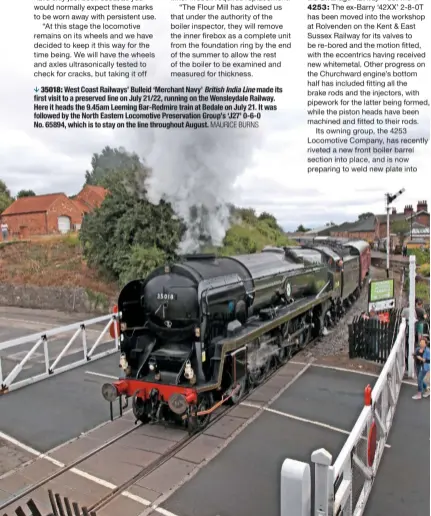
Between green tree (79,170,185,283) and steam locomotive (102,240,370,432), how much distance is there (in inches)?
253

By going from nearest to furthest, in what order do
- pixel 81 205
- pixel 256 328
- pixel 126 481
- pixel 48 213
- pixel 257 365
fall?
pixel 126 481 → pixel 256 328 → pixel 257 365 → pixel 48 213 → pixel 81 205

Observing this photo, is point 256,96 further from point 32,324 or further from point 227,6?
point 32,324

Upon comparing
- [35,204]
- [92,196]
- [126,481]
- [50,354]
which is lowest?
[50,354]

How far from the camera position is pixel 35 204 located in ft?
60.3

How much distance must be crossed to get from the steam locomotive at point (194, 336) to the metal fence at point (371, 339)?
191cm

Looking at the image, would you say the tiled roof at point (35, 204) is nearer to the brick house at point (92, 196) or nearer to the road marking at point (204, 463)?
the brick house at point (92, 196)

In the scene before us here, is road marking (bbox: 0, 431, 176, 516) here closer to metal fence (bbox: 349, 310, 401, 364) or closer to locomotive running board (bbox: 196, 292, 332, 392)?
locomotive running board (bbox: 196, 292, 332, 392)

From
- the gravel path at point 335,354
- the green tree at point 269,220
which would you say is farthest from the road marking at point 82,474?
the green tree at point 269,220

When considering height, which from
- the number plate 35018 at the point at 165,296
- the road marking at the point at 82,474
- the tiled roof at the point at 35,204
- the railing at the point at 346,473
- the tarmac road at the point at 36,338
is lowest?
the tarmac road at the point at 36,338

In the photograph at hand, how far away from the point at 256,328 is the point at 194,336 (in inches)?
48.8

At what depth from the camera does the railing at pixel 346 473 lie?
2.29 m

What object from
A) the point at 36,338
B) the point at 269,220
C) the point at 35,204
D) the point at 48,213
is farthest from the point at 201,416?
the point at 269,220

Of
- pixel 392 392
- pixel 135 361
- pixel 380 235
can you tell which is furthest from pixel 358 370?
pixel 380 235

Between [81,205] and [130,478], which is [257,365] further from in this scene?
[81,205]
